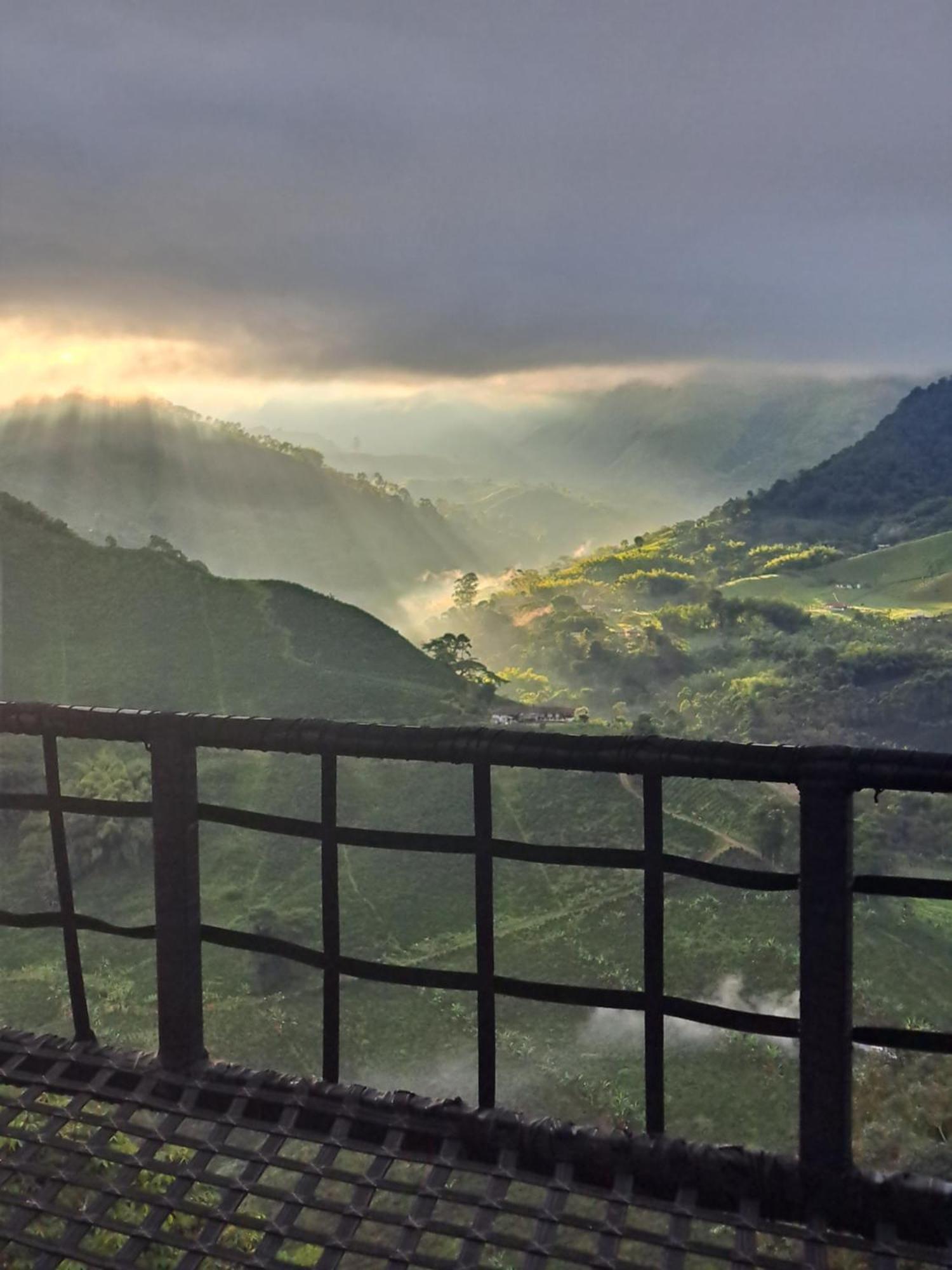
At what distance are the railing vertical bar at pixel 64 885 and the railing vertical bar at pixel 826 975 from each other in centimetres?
146

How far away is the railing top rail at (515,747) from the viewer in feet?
5.72

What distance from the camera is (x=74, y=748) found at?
89.7 feet

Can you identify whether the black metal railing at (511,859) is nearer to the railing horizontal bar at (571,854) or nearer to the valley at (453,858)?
the railing horizontal bar at (571,854)

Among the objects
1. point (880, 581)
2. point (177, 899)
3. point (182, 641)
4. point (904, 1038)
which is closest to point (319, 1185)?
point (177, 899)

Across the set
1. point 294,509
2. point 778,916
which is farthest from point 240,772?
point 294,509

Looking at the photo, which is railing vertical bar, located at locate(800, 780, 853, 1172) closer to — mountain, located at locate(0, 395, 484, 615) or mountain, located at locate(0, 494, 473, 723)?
mountain, located at locate(0, 494, 473, 723)

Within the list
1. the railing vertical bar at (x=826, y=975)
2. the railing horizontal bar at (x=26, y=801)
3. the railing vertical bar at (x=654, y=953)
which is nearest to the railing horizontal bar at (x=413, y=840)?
the railing vertical bar at (x=654, y=953)

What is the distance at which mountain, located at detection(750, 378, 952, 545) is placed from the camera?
7056cm

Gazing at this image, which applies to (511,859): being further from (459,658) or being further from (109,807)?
(459,658)

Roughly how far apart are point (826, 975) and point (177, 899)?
4.07ft

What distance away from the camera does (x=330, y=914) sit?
2227 millimetres

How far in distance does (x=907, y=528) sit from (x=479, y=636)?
2993 cm

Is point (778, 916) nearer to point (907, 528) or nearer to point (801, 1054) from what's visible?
point (801, 1054)

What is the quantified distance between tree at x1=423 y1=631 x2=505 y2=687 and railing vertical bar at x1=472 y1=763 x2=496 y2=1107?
31.6 meters
